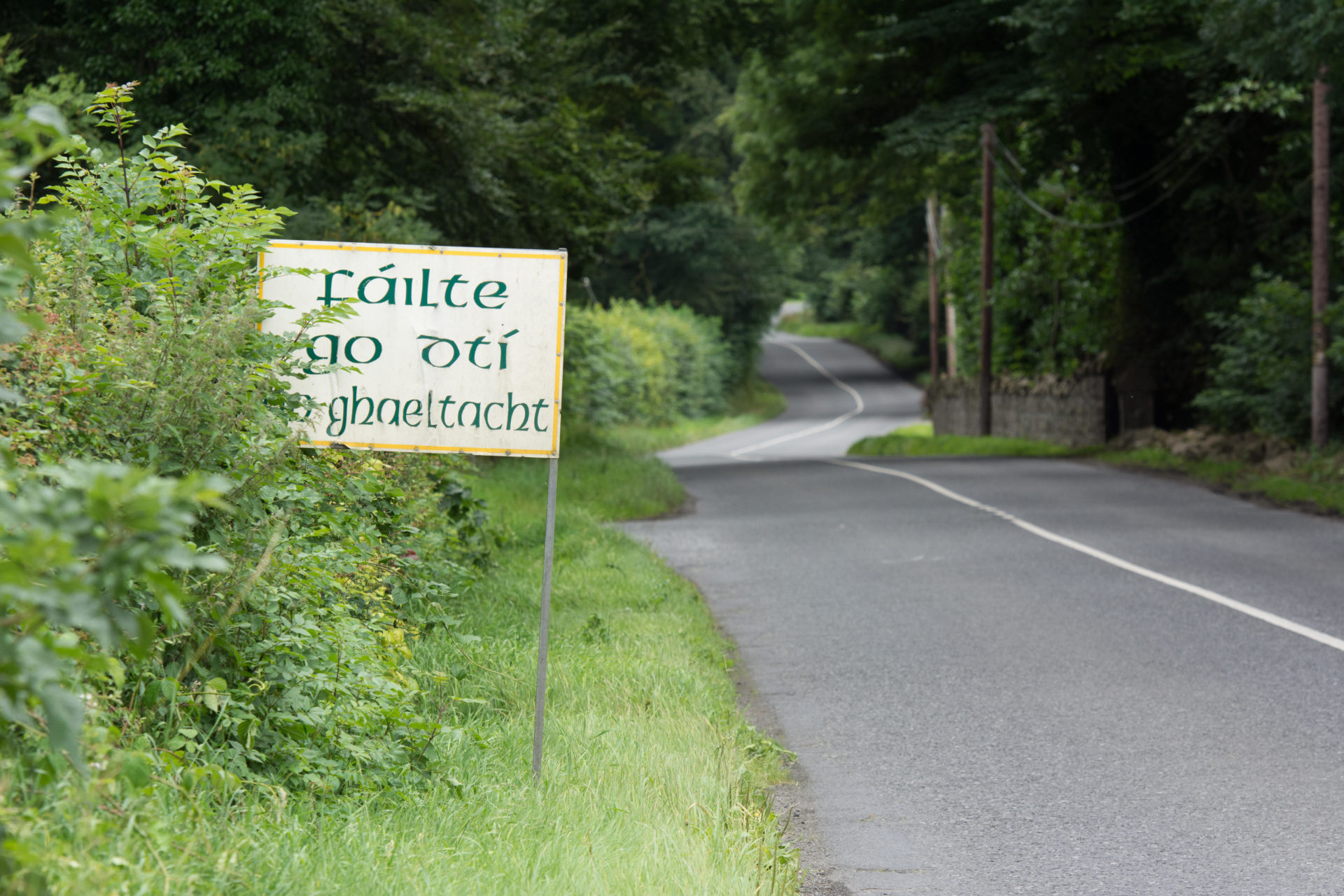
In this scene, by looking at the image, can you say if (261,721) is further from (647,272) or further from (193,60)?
(647,272)

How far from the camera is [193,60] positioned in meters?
11.6

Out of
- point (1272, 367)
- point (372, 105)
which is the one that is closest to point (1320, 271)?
point (1272, 367)

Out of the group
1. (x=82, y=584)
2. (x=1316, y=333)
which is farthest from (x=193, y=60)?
(x=1316, y=333)

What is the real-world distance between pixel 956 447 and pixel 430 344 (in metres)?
26.3

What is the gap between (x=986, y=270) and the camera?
99.4 feet

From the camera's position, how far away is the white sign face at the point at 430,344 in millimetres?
4781

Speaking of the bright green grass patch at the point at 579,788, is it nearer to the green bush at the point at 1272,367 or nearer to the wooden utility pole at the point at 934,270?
the green bush at the point at 1272,367

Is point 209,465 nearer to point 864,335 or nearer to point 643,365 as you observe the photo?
point 643,365

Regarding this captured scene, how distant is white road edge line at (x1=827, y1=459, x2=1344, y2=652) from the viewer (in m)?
7.90

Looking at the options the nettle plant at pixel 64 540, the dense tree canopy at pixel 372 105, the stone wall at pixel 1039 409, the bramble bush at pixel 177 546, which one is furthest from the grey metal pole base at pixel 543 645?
the stone wall at pixel 1039 409

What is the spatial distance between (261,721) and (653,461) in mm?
15278

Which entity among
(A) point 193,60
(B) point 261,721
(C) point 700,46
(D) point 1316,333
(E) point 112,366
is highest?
(C) point 700,46

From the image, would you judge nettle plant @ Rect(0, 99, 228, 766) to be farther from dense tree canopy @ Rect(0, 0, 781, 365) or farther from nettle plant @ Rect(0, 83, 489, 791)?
dense tree canopy @ Rect(0, 0, 781, 365)

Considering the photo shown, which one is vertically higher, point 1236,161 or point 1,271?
point 1236,161
